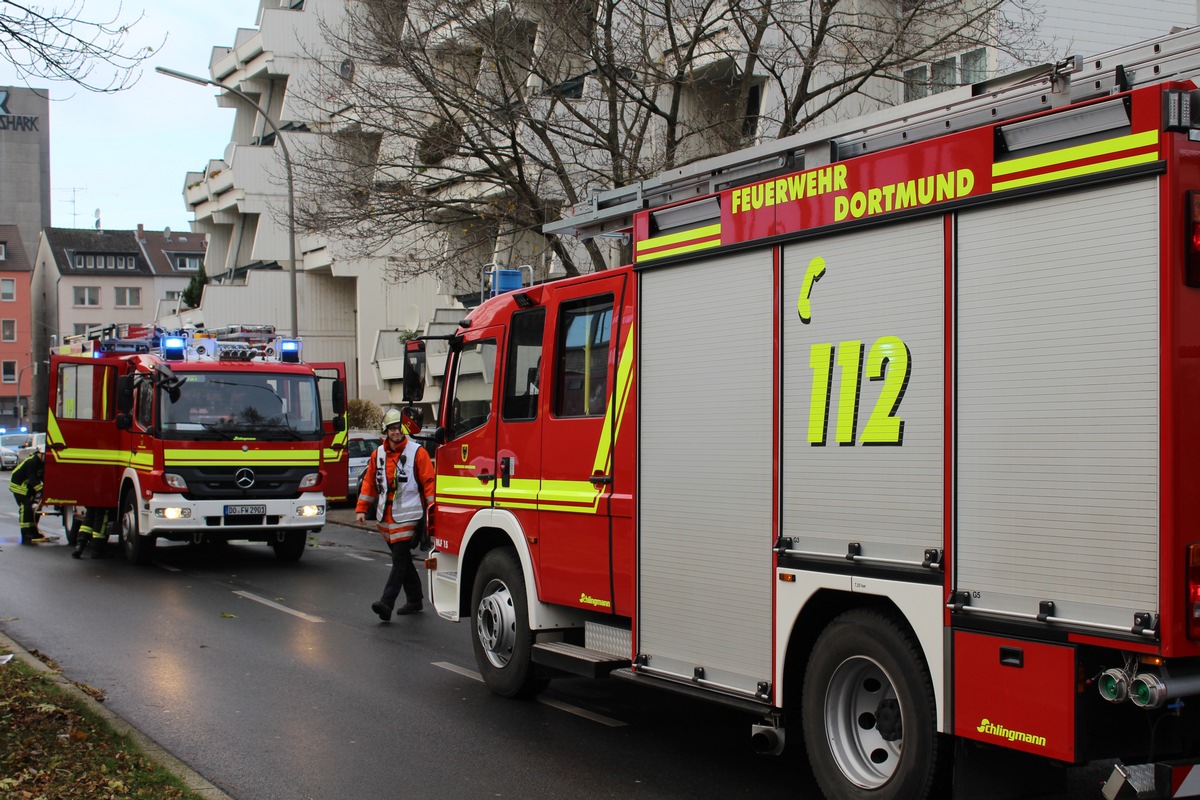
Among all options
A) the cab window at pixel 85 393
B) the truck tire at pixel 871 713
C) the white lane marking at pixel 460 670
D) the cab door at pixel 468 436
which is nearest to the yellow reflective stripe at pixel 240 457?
the cab window at pixel 85 393

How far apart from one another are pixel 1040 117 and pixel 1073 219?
0.43 metres

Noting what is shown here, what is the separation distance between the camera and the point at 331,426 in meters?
16.6

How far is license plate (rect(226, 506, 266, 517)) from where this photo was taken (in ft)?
51.2

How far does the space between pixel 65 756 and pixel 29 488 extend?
14.2 meters

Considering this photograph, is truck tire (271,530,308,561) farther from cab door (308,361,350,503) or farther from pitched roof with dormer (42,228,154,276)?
pitched roof with dormer (42,228,154,276)

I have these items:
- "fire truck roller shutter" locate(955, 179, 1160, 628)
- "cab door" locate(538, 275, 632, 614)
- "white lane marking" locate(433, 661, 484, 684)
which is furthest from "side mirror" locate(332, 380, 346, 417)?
"fire truck roller shutter" locate(955, 179, 1160, 628)

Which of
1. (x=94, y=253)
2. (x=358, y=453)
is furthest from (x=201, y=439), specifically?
(x=94, y=253)

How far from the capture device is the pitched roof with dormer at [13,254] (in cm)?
9131

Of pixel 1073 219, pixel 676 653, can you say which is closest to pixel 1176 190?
pixel 1073 219

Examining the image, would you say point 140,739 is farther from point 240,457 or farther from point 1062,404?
point 240,457

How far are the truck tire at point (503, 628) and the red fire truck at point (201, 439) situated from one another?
7.83 metres

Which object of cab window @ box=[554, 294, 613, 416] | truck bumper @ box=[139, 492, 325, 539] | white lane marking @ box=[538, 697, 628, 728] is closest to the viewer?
cab window @ box=[554, 294, 613, 416]

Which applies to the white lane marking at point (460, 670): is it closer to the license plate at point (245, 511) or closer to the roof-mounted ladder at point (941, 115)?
the roof-mounted ladder at point (941, 115)

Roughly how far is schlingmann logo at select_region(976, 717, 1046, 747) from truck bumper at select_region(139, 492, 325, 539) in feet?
40.5
